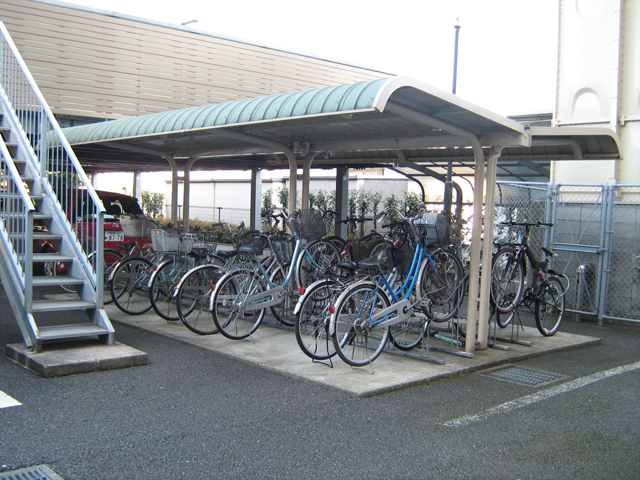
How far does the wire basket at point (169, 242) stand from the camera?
7.43m

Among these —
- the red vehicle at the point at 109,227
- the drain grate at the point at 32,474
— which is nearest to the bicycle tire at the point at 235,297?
the red vehicle at the point at 109,227

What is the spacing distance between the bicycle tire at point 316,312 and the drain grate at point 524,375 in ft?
5.36

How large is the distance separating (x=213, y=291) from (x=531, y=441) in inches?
139

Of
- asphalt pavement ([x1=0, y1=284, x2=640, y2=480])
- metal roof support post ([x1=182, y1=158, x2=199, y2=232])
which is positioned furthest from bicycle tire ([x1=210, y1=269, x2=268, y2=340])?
metal roof support post ([x1=182, y1=158, x2=199, y2=232])

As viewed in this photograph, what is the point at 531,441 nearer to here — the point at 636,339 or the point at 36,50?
the point at 636,339

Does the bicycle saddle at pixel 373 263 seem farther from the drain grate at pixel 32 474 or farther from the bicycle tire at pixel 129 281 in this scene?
the drain grate at pixel 32 474

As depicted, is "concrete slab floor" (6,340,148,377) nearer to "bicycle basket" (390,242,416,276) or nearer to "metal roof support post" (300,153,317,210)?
"bicycle basket" (390,242,416,276)

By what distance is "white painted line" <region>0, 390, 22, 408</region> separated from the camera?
431 cm

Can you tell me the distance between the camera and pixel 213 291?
628 cm

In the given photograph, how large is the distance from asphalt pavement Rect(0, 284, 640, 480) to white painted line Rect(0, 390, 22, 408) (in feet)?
0.21

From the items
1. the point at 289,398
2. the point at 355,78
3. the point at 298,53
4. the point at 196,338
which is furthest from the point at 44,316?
the point at 355,78

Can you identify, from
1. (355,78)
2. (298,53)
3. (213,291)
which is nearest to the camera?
(213,291)

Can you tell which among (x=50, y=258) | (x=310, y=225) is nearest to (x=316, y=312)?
(x=310, y=225)

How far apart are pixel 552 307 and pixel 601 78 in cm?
416
